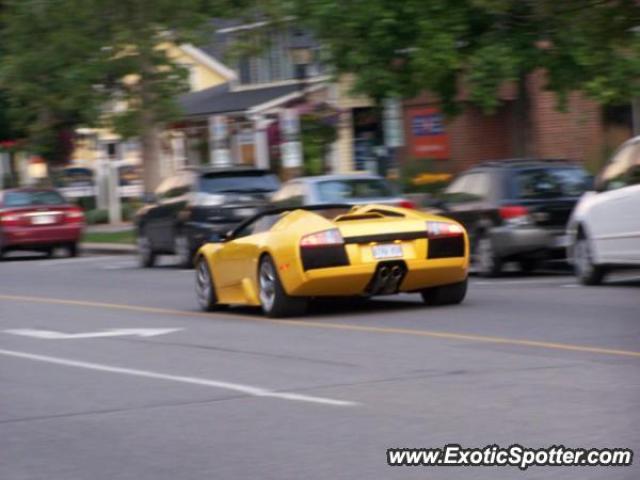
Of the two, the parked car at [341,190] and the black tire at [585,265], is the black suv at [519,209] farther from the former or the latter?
the parked car at [341,190]

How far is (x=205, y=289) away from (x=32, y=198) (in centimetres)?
1516

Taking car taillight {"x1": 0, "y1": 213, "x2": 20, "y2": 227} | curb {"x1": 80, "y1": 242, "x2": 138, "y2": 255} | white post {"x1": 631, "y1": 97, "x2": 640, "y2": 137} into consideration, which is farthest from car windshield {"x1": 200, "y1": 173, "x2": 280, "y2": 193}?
white post {"x1": 631, "y1": 97, "x2": 640, "y2": 137}

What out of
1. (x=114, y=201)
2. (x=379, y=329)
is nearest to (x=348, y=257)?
(x=379, y=329)

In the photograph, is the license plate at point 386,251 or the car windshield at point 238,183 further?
the car windshield at point 238,183

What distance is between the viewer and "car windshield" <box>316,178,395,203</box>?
22297 millimetres

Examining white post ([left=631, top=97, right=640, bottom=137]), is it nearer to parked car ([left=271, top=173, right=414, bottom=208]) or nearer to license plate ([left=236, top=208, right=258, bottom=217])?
license plate ([left=236, top=208, right=258, bottom=217])

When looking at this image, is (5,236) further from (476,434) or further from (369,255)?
(476,434)

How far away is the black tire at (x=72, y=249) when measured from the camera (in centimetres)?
3159

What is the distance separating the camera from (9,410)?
986 cm

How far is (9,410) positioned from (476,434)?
129 inches

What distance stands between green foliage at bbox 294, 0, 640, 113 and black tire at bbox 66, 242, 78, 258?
8.17m

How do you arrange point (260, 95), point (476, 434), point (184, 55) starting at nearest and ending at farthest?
point (476, 434), point (260, 95), point (184, 55)

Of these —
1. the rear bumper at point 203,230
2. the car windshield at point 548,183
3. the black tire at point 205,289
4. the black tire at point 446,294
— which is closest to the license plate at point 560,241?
the car windshield at point 548,183

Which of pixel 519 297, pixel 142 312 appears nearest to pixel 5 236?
pixel 142 312
